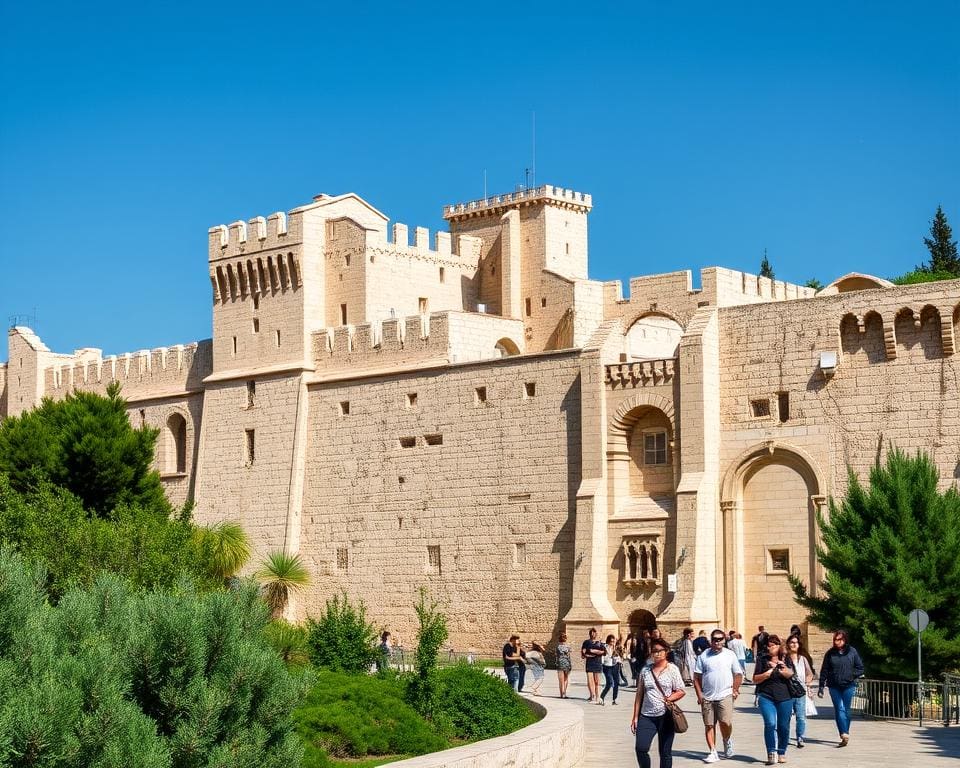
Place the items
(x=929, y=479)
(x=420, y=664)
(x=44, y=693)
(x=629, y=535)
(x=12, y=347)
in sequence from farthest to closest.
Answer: (x=12, y=347) → (x=629, y=535) → (x=929, y=479) → (x=420, y=664) → (x=44, y=693)

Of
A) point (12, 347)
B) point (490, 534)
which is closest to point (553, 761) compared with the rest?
point (490, 534)

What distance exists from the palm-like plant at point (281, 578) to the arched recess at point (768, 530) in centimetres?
1286

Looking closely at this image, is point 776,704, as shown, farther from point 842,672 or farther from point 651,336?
point 651,336

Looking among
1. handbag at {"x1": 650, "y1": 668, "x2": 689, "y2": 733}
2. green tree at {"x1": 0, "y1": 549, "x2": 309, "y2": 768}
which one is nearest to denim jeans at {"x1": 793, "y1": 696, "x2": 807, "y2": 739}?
handbag at {"x1": 650, "y1": 668, "x2": 689, "y2": 733}

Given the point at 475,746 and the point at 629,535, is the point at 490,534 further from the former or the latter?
the point at 475,746

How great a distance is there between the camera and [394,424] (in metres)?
42.0

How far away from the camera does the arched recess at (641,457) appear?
121ft

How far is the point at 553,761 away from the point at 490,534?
66.6 ft

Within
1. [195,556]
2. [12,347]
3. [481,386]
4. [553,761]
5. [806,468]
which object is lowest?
[553,761]

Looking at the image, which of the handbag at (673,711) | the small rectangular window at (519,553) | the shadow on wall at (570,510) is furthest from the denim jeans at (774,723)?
the small rectangular window at (519,553)

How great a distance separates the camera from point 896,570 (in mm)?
24484

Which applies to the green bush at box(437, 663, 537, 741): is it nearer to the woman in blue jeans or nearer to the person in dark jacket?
the woman in blue jeans

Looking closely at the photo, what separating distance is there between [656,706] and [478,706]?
5.37 meters

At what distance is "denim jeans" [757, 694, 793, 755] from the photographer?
1969 centimetres
